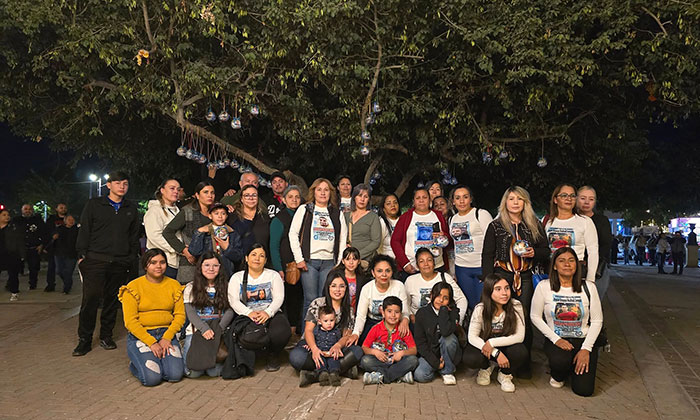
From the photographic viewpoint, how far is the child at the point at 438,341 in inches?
193

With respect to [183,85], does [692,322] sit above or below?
below

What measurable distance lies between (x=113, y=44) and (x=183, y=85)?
129 centimetres

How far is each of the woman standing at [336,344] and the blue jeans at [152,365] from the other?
1.11 meters

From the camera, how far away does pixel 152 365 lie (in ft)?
15.8

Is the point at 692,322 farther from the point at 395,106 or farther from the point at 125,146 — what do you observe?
the point at 125,146

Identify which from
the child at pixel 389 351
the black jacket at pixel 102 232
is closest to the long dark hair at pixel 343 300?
the child at pixel 389 351

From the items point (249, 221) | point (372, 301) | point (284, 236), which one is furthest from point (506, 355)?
point (249, 221)

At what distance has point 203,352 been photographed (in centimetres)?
498

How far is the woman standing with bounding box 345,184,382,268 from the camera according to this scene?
20.1 feet

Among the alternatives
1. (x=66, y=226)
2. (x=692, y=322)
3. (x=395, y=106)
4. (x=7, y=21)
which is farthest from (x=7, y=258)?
(x=692, y=322)

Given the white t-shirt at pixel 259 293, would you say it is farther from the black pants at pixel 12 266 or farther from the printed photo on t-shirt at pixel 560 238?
the black pants at pixel 12 266

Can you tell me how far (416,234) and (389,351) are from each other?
155cm

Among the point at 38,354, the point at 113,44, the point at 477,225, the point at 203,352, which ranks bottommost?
the point at 38,354

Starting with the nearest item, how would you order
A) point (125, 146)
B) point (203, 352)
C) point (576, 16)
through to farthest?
point (203, 352), point (576, 16), point (125, 146)
